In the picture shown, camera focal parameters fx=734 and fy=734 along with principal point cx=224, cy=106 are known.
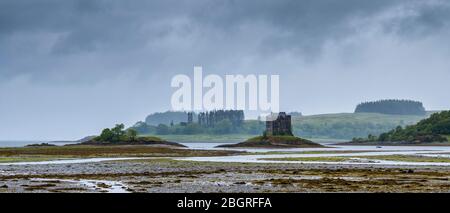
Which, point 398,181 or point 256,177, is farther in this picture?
point 256,177

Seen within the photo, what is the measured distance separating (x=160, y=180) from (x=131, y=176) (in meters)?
5.70

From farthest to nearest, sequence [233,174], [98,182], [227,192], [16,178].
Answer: [233,174], [16,178], [98,182], [227,192]

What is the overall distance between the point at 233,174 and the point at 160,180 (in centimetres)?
1024

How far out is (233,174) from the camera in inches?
2793

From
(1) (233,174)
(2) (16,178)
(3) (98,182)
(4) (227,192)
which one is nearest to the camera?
(4) (227,192)

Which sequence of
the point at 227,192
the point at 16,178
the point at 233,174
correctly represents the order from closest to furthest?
the point at 227,192 < the point at 16,178 < the point at 233,174

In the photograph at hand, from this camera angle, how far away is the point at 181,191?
169 ft

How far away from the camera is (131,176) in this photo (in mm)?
67688

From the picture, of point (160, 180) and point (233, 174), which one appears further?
point (233, 174)
